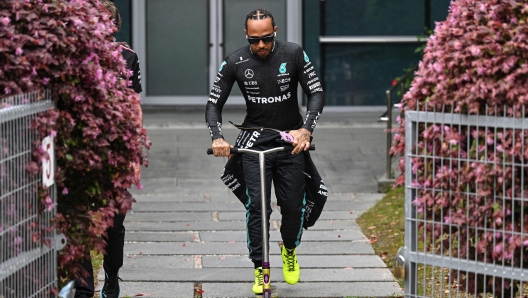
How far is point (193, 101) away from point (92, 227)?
11.2 m

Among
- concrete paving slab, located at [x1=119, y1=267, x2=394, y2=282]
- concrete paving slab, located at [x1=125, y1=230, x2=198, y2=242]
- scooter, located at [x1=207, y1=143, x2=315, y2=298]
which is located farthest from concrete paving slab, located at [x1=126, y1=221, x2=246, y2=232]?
scooter, located at [x1=207, y1=143, x2=315, y2=298]

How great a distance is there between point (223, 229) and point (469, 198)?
4274 millimetres

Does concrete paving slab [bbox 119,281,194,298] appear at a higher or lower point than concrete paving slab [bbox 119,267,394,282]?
higher

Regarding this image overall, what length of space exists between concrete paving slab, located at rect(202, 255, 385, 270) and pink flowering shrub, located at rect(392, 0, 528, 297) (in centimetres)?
256

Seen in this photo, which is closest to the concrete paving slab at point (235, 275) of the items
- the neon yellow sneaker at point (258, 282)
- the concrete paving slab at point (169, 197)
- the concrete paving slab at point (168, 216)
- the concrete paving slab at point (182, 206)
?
the neon yellow sneaker at point (258, 282)

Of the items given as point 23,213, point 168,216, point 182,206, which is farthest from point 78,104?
point 182,206

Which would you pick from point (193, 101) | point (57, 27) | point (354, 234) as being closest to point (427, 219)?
point (57, 27)

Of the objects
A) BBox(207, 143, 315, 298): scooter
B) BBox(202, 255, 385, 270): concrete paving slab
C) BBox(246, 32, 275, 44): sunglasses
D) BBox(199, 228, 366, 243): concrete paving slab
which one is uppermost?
BBox(246, 32, 275, 44): sunglasses

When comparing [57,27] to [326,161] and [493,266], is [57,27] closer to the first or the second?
[493,266]

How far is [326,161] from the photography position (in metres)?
12.0

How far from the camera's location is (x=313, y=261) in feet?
24.6

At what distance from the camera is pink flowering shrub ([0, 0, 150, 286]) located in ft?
14.6

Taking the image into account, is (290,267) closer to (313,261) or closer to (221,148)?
(313,261)

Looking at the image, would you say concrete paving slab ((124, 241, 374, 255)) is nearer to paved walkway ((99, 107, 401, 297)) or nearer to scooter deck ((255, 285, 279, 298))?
paved walkway ((99, 107, 401, 297))
